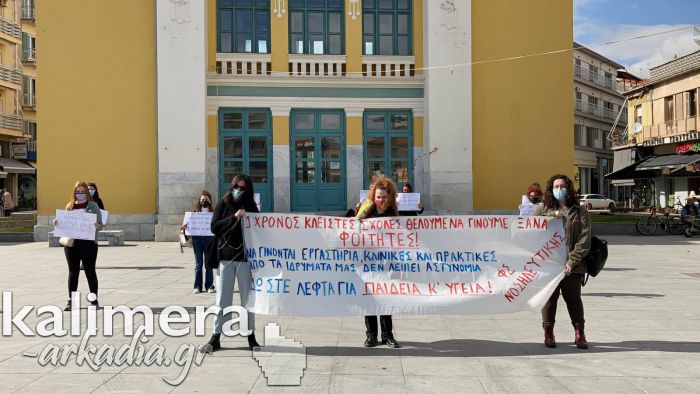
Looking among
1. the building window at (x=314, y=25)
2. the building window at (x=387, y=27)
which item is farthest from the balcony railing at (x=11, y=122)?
the building window at (x=387, y=27)

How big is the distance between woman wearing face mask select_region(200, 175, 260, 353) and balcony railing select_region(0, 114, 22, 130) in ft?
160

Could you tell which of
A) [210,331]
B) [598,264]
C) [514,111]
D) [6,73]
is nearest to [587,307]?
[598,264]

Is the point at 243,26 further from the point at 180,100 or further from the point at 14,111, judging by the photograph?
the point at 14,111

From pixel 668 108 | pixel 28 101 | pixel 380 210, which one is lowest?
pixel 380 210

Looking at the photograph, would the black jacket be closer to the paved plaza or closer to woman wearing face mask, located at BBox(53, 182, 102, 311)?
the paved plaza

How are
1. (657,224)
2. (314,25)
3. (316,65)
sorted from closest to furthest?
(316,65), (314,25), (657,224)

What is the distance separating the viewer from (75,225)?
32.0 ft

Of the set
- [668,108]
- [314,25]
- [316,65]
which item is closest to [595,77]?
[668,108]

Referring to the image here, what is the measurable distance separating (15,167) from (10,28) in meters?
10.9

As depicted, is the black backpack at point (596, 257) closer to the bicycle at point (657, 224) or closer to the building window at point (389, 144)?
the building window at point (389, 144)

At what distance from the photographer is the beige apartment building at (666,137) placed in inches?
1572

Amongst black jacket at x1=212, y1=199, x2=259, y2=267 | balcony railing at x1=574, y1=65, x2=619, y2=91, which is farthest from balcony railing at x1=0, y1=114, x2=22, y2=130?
black jacket at x1=212, y1=199, x2=259, y2=267

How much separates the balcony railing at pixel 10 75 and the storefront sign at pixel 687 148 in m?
47.2

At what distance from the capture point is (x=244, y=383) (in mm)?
6047
